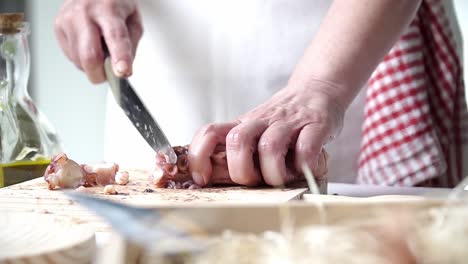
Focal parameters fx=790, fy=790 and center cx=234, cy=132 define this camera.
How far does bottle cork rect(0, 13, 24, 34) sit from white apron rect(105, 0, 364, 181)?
0.51m

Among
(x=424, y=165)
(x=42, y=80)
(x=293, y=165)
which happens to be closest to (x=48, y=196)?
(x=293, y=165)

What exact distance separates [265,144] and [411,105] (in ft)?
2.01

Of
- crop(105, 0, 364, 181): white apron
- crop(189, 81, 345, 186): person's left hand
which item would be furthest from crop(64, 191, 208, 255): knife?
crop(105, 0, 364, 181): white apron

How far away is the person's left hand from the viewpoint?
1.10 m

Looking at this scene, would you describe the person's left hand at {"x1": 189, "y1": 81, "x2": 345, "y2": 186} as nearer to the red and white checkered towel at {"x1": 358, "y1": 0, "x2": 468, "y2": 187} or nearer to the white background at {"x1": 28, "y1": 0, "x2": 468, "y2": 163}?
the red and white checkered towel at {"x1": 358, "y1": 0, "x2": 468, "y2": 187}

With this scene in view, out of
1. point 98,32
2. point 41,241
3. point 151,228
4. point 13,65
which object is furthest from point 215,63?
point 151,228

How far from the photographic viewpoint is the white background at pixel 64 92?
108 inches

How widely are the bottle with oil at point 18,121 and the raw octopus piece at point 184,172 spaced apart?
199mm

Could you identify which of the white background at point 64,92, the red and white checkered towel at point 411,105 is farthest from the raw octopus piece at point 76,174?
the white background at point 64,92

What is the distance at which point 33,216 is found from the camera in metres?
0.77

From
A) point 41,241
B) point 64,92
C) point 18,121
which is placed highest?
point 64,92

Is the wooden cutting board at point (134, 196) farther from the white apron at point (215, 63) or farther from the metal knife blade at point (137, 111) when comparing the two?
the white apron at point (215, 63)

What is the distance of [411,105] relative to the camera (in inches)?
63.6

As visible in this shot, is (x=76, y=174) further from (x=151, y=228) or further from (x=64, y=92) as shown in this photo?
(x=64, y=92)
